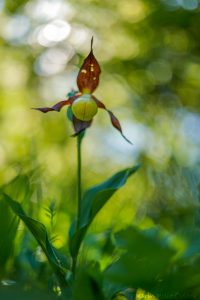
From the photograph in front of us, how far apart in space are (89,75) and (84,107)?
59mm

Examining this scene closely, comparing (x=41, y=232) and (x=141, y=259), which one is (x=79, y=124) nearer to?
(x=41, y=232)

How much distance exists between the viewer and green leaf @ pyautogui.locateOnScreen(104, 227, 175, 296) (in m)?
0.37

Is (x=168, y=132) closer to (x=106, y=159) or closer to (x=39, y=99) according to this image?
(x=106, y=159)

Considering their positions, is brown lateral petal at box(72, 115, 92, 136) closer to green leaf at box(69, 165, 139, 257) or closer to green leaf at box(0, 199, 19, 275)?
green leaf at box(69, 165, 139, 257)

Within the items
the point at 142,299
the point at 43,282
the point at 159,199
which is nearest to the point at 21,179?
the point at 43,282

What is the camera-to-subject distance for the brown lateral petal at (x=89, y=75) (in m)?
0.79

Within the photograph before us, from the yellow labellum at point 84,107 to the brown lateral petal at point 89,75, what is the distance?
0.07 ft

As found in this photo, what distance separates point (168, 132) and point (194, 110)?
1.43ft

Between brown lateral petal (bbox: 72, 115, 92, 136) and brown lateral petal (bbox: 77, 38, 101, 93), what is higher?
brown lateral petal (bbox: 77, 38, 101, 93)

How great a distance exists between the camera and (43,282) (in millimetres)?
710

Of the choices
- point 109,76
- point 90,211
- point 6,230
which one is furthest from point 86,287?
point 109,76

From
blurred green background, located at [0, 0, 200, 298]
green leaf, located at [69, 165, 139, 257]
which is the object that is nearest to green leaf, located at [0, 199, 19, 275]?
green leaf, located at [69, 165, 139, 257]

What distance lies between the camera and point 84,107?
821mm

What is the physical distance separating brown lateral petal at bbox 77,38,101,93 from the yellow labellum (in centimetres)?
2
